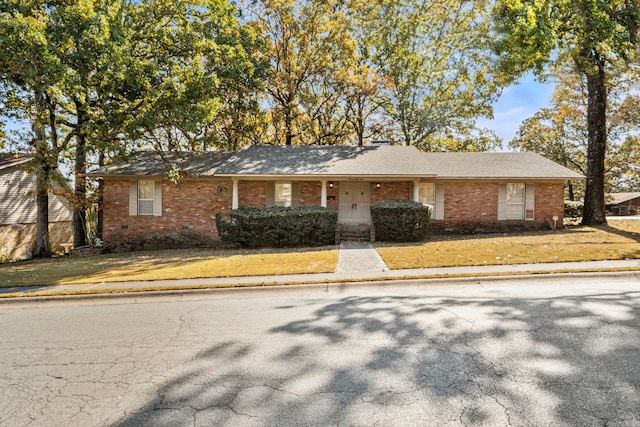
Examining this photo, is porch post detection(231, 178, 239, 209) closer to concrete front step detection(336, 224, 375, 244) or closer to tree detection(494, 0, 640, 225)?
concrete front step detection(336, 224, 375, 244)

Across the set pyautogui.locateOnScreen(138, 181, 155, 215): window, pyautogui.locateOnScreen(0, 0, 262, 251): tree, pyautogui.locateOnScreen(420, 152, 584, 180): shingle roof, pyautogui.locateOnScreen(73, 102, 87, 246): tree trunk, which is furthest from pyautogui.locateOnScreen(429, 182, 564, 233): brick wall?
pyautogui.locateOnScreen(73, 102, 87, 246): tree trunk

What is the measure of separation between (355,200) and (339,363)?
46.3 ft

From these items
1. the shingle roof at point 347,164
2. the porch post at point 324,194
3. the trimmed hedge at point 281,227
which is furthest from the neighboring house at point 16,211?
the porch post at point 324,194

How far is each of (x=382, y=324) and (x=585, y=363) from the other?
2.18m

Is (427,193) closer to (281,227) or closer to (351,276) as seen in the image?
(281,227)

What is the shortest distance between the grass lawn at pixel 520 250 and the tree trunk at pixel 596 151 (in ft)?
7.95

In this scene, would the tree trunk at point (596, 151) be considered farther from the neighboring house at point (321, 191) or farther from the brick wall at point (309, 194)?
the brick wall at point (309, 194)

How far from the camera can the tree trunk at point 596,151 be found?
1588 cm

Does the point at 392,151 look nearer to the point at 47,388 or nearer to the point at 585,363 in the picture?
the point at 585,363

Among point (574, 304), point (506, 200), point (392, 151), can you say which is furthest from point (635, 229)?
point (574, 304)

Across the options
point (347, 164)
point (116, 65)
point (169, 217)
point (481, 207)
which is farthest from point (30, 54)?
point (481, 207)

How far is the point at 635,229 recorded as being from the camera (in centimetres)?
1419

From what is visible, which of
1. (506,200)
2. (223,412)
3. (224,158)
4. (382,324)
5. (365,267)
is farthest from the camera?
(224,158)

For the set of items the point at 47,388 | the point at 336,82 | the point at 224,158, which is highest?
the point at 336,82
